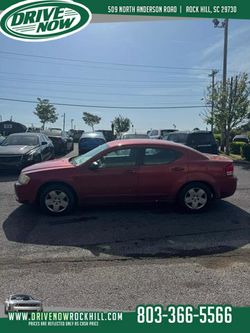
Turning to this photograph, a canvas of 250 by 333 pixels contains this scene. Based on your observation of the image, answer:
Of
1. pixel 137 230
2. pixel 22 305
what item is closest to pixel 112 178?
pixel 137 230

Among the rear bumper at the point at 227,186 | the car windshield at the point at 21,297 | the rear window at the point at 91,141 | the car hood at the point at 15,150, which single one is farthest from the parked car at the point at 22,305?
the rear window at the point at 91,141

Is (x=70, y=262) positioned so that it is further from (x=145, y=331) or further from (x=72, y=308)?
(x=145, y=331)

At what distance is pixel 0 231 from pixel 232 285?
3782mm

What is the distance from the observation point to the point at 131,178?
6164 millimetres

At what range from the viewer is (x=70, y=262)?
4.21 metres

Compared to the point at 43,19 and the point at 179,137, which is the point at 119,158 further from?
the point at 179,137

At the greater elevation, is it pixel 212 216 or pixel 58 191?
pixel 58 191

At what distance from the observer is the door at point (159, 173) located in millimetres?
6207

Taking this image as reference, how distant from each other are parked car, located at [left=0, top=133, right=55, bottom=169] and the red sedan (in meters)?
3.93

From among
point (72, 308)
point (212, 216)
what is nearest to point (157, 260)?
point (72, 308)

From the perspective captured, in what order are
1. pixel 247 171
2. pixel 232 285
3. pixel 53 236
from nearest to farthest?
1. pixel 232 285
2. pixel 53 236
3. pixel 247 171

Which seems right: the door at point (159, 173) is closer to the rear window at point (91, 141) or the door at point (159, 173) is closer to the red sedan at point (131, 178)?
the red sedan at point (131, 178)

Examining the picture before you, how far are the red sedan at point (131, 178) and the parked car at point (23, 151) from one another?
12.9ft

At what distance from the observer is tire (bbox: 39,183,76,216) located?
6.07m
